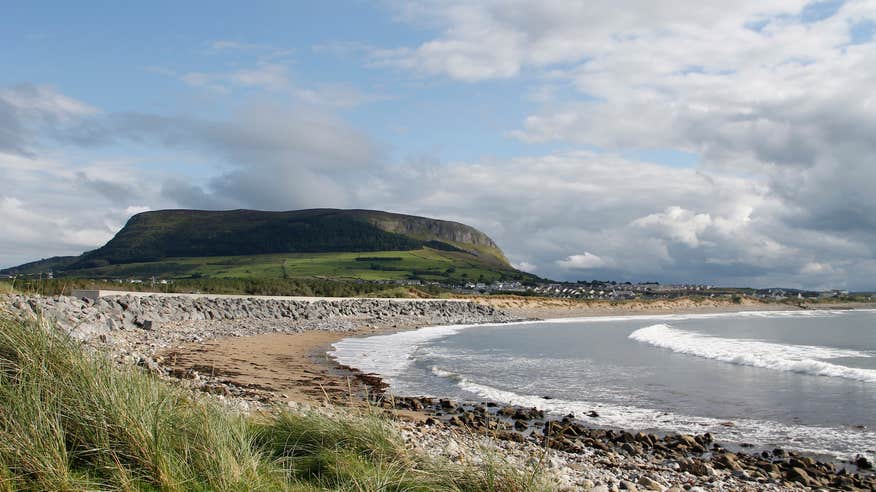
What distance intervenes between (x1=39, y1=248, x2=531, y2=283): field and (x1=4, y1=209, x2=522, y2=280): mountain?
0.22m

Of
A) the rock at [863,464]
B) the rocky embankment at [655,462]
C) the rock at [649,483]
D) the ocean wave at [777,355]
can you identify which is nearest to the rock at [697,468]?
the rocky embankment at [655,462]

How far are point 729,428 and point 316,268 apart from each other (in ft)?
379

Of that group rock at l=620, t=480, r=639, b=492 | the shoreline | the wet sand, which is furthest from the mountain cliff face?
rock at l=620, t=480, r=639, b=492

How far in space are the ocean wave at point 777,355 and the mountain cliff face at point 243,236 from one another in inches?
5264

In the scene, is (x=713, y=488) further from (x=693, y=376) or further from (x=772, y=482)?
(x=693, y=376)

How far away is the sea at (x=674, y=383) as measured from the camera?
13.1m

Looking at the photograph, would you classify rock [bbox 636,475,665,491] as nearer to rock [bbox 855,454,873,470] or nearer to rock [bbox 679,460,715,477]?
rock [bbox 679,460,715,477]

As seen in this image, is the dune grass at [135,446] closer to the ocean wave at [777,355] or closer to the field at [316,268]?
the ocean wave at [777,355]

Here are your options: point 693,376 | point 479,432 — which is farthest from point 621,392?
point 479,432

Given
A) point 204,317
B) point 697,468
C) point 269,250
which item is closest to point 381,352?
point 204,317

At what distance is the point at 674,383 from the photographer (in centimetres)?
1961

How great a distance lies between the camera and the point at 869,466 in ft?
33.6

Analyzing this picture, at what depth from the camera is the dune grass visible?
5.30 meters

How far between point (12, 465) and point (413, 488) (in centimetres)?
343
